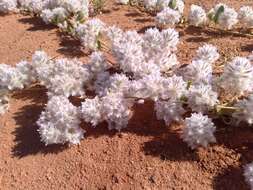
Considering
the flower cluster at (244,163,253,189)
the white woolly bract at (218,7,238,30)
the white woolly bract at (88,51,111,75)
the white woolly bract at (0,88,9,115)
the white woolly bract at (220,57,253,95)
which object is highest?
the white woolly bract at (220,57,253,95)

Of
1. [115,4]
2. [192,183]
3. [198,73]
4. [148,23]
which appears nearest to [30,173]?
[192,183]

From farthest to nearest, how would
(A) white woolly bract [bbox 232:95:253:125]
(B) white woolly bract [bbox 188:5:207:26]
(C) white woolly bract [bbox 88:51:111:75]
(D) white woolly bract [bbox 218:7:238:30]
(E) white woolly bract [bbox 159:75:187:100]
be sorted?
(B) white woolly bract [bbox 188:5:207:26] → (D) white woolly bract [bbox 218:7:238:30] → (C) white woolly bract [bbox 88:51:111:75] → (E) white woolly bract [bbox 159:75:187:100] → (A) white woolly bract [bbox 232:95:253:125]

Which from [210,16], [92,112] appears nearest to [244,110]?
[92,112]

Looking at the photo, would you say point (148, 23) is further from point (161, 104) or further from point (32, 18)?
point (161, 104)

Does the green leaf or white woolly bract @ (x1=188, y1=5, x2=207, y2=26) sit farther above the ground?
the green leaf

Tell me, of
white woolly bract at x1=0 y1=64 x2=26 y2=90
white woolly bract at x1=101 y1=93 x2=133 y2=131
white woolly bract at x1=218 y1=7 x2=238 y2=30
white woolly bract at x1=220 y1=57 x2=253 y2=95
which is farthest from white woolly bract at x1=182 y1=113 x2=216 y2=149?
white woolly bract at x1=218 y1=7 x2=238 y2=30

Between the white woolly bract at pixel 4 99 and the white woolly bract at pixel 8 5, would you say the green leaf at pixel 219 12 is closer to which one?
the white woolly bract at pixel 4 99

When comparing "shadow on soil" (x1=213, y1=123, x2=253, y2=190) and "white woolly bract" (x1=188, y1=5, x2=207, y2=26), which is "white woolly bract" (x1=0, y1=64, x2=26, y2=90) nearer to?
"shadow on soil" (x1=213, y1=123, x2=253, y2=190)
